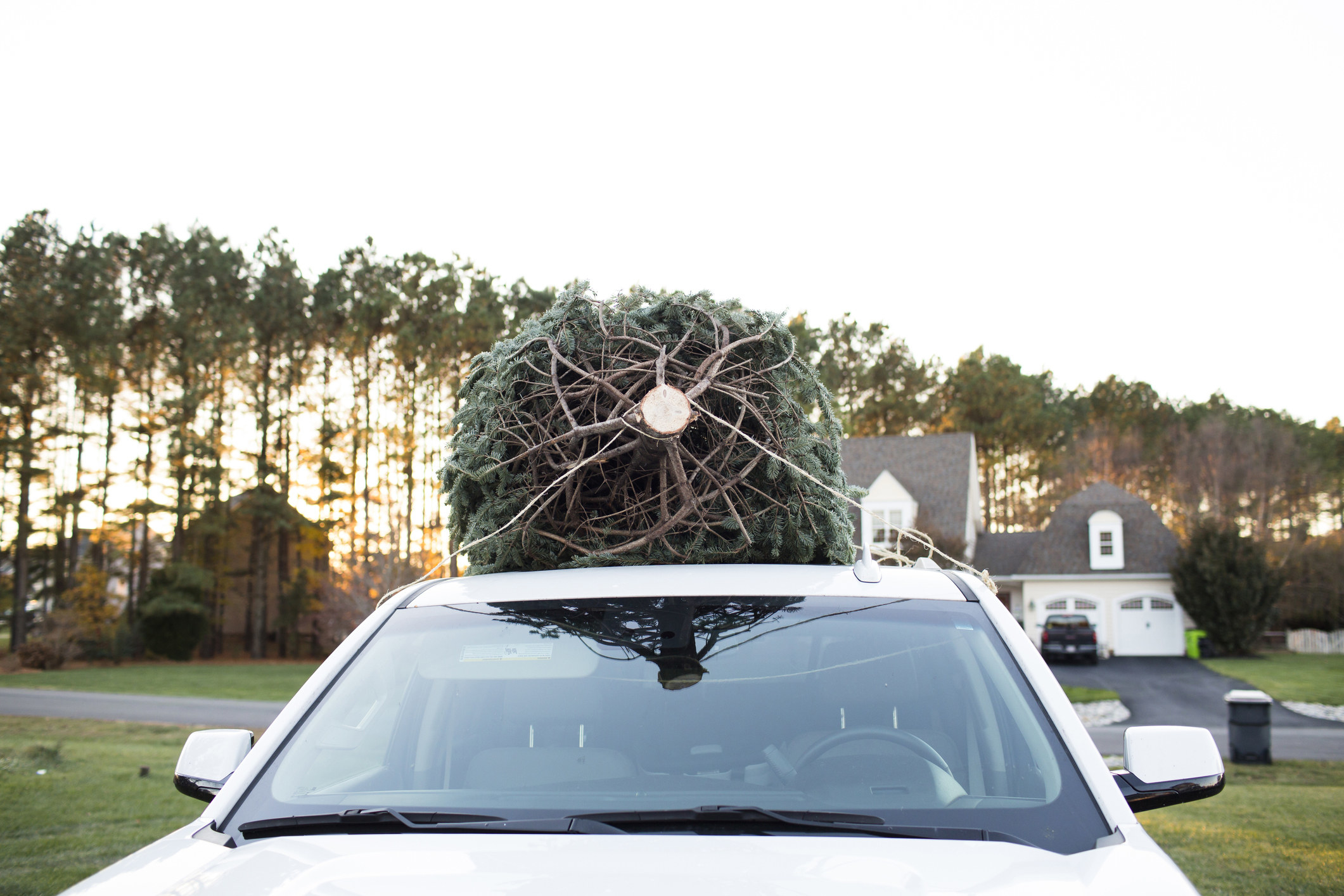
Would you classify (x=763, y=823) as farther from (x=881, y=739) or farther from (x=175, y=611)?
(x=175, y=611)

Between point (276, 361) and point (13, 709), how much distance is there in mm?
24316

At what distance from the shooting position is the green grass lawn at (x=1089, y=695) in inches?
896

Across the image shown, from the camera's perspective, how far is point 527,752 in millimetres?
2324

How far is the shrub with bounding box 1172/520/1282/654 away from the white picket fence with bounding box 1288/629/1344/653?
532 cm

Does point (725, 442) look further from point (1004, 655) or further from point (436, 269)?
point (436, 269)

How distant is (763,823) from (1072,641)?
32.8m

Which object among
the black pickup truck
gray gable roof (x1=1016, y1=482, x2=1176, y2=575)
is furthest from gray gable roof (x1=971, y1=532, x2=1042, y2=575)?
the black pickup truck

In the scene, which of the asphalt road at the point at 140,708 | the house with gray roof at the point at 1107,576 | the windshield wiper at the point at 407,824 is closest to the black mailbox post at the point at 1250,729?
the windshield wiper at the point at 407,824

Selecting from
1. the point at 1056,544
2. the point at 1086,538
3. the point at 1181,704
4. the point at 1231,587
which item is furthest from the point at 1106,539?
the point at 1181,704

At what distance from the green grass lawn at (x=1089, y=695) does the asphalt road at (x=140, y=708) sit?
17.6 m

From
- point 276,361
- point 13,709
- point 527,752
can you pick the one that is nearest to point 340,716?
point 527,752

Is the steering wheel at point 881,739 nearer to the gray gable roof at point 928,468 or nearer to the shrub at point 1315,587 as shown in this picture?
the gray gable roof at point 928,468

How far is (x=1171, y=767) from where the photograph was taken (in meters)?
2.16

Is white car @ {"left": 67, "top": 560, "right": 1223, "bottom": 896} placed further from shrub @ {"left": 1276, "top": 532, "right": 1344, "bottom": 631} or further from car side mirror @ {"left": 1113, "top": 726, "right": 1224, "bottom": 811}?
shrub @ {"left": 1276, "top": 532, "right": 1344, "bottom": 631}
